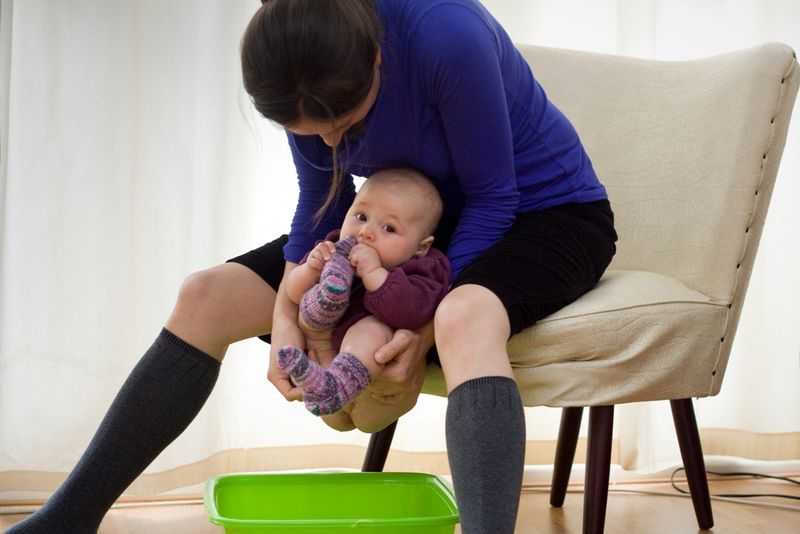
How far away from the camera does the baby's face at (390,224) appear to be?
46.6 inches

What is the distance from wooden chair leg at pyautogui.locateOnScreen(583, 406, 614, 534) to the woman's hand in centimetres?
27

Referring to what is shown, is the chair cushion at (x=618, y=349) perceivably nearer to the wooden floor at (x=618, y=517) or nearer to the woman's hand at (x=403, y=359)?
the woman's hand at (x=403, y=359)

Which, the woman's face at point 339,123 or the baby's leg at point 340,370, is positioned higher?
the woman's face at point 339,123

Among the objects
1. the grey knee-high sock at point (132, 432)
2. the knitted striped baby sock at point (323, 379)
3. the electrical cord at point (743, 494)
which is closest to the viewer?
the knitted striped baby sock at point (323, 379)

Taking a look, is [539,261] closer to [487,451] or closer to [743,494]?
[487,451]

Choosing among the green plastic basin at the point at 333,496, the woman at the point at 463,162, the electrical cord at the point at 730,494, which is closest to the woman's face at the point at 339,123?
the woman at the point at 463,162

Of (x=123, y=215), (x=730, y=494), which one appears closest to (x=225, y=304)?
(x=123, y=215)

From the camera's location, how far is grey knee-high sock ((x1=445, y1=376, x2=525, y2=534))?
0.94 m

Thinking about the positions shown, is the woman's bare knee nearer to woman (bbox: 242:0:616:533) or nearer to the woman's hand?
woman (bbox: 242:0:616:533)

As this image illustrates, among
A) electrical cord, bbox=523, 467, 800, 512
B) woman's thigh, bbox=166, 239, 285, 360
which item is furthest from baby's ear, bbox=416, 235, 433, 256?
electrical cord, bbox=523, 467, 800, 512

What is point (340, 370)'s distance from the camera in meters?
1.09

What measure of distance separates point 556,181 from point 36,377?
112cm

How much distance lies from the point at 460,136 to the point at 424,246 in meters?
0.16

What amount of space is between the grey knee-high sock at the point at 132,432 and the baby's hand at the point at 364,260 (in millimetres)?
271
